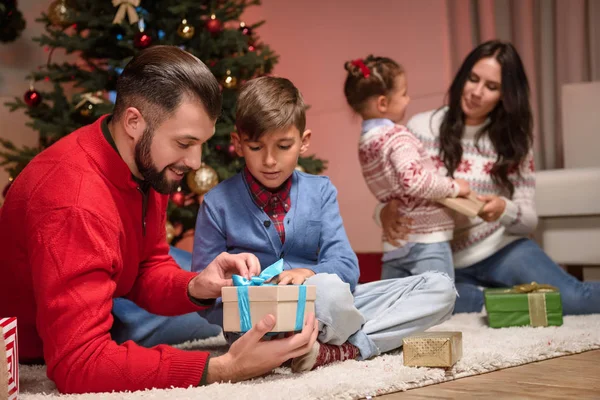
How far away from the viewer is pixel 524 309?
227cm

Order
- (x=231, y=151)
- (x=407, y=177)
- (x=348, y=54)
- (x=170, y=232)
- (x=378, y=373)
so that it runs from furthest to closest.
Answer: (x=348, y=54)
(x=231, y=151)
(x=170, y=232)
(x=407, y=177)
(x=378, y=373)

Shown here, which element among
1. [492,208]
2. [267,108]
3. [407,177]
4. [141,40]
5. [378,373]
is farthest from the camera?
[141,40]

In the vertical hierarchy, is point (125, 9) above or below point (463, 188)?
above

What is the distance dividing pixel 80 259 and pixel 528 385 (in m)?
0.93

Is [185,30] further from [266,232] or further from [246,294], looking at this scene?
[246,294]

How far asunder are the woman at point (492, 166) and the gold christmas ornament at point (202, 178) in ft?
2.50

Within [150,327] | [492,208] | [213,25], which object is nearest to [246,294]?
[150,327]

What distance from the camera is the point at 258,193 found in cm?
191

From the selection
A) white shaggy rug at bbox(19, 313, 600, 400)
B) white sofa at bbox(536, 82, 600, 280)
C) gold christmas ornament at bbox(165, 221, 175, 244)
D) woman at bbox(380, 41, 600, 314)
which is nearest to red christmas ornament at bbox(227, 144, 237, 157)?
gold christmas ornament at bbox(165, 221, 175, 244)

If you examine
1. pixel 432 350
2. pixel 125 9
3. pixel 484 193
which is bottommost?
pixel 432 350

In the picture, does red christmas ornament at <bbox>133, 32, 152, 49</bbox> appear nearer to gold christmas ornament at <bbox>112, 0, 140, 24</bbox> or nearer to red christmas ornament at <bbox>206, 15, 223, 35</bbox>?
gold christmas ornament at <bbox>112, 0, 140, 24</bbox>

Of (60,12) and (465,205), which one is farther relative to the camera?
(60,12)

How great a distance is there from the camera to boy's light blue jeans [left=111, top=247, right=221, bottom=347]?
81.8 inches

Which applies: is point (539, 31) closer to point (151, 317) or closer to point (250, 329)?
point (151, 317)
